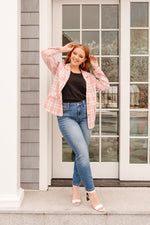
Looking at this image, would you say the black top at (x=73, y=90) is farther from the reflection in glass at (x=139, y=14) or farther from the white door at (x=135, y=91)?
the reflection in glass at (x=139, y=14)

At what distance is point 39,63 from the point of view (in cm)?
271

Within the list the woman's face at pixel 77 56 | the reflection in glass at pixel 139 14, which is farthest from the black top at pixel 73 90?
the reflection in glass at pixel 139 14

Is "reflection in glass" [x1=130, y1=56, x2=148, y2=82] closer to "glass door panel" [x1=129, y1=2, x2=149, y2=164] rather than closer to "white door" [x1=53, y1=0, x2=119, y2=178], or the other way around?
"glass door panel" [x1=129, y1=2, x2=149, y2=164]

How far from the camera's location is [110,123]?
305 centimetres

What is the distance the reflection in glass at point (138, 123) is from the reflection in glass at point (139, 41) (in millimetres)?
730

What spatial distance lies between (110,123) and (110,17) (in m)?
1.25

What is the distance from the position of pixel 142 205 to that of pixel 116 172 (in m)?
0.70

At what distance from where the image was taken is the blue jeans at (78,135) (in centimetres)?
224

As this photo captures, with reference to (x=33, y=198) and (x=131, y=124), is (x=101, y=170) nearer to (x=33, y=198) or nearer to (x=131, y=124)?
(x=131, y=124)

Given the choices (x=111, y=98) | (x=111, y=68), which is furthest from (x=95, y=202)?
(x=111, y=68)

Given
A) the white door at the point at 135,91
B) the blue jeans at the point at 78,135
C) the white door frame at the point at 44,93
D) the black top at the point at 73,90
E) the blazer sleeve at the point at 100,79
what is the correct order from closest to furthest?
the blue jeans at the point at 78,135, the black top at the point at 73,90, the blazer sleeve at the point at 100,79, the white door frame at the point at 44,93, the white door at the point at 135,91

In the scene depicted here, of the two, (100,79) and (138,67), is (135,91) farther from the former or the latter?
(100,79)

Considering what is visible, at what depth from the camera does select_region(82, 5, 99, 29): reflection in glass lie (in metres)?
2.97

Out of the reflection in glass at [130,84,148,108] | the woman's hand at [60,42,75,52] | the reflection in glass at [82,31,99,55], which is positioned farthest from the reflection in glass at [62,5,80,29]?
the reflection in glass at [130,84,148,108]
